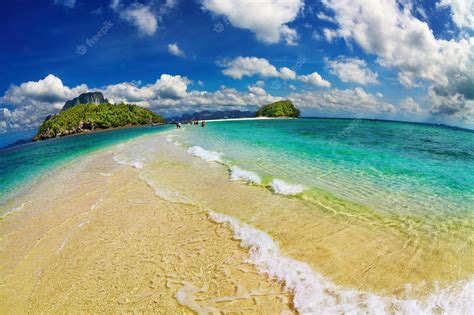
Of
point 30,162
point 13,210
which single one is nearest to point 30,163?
point 30,162

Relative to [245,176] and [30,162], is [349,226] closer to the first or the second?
[245,176]

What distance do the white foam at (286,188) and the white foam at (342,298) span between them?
17.2 feet

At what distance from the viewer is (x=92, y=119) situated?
152m

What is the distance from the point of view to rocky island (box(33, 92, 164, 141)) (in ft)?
455

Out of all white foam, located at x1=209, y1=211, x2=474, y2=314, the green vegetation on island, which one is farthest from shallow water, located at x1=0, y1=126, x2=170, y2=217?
the green vegetation on island

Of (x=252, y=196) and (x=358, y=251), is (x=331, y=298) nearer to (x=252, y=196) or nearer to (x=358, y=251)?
(x=358, y=251)

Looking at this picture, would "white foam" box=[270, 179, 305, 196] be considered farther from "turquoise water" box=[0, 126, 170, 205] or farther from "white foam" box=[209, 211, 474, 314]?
"turquoise water" box=[0, 126, 170, 205]

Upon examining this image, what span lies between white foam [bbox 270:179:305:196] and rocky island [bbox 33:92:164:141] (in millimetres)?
156300

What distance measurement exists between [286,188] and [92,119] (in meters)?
167

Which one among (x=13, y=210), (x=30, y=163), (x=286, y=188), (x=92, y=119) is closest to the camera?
(x=286, y=188)

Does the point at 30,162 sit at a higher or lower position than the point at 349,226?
higher

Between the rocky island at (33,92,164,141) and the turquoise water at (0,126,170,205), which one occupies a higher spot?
the rocky island at (33,92,164,141)

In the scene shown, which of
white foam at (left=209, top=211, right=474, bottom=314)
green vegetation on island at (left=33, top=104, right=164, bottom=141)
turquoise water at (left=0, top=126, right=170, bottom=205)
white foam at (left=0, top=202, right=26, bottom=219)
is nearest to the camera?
white foam at (left=209, top=211, right=474, bottom=314)

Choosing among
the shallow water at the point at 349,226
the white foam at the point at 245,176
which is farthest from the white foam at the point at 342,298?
the white foam at the point at 245,176
